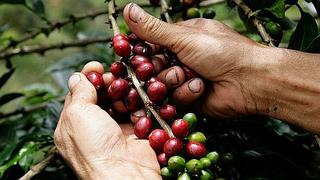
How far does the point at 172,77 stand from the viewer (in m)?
1.98

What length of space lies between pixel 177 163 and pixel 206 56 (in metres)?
0.55

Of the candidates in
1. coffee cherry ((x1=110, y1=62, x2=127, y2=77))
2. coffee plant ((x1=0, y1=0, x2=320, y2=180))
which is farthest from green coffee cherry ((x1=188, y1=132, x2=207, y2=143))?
coffee cherry ((x1=110, y1=62, x2=127, y2=77))

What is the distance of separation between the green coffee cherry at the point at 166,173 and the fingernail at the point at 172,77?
0.44 metres

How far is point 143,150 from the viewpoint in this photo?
183 centimetres

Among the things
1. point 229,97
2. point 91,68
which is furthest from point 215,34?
point 91,68

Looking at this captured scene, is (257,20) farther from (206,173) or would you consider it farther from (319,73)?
(206,173)

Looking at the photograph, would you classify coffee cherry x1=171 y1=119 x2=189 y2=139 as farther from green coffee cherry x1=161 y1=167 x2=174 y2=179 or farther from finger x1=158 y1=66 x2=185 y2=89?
finger x1=158 y1=66 x2=185 y2=89

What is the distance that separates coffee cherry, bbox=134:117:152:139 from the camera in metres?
1.83

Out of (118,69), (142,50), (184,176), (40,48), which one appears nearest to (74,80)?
(118,69)

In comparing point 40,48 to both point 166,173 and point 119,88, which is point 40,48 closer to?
point 119,88

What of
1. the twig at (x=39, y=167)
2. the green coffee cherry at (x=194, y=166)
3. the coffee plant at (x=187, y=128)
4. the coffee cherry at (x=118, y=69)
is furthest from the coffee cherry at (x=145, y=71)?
the twig at (x=39, y=167)

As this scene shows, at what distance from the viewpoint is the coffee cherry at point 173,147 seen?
64.6 inches

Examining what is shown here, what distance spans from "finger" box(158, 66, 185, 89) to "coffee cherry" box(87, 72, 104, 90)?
26 centimetres

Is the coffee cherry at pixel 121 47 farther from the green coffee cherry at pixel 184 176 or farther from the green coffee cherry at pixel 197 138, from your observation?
the green coffee cherry at pixel 184 176
